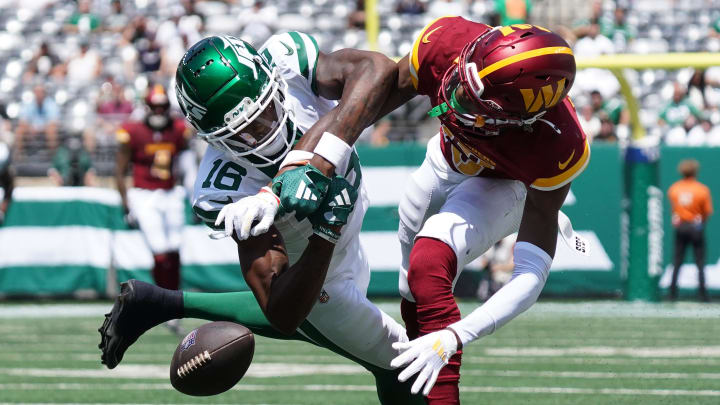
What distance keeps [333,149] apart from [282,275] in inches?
16.0

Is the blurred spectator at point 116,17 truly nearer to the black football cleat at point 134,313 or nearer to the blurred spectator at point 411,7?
the blurred spectator at point 411,7

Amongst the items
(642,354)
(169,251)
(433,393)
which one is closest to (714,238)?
(642,354)

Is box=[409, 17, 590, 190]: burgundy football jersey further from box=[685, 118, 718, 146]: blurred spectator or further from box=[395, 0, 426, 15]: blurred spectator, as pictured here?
box=[395, 0, 426, 15]: blurred spectator

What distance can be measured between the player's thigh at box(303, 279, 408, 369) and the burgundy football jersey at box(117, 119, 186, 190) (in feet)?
15.4

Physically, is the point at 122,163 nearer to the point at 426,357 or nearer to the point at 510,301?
the point at 510,301

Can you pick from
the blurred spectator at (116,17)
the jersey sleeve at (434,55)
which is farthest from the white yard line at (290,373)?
the blurred spectator at (116,17)

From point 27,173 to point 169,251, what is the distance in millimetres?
3442

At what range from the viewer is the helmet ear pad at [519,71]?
3.92 m

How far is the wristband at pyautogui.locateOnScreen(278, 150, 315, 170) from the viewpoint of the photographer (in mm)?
3602

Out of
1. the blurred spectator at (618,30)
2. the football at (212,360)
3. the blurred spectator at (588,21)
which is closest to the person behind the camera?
the football at (212,360)

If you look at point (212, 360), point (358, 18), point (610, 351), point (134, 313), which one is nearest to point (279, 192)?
point (212, 360)

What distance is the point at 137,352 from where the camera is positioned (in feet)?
23.1

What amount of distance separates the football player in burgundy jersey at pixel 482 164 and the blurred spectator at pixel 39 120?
765 cm

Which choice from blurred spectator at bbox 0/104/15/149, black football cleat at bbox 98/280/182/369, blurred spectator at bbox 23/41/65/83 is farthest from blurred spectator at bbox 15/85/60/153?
black football cleat at bbox 98/280/182/369
